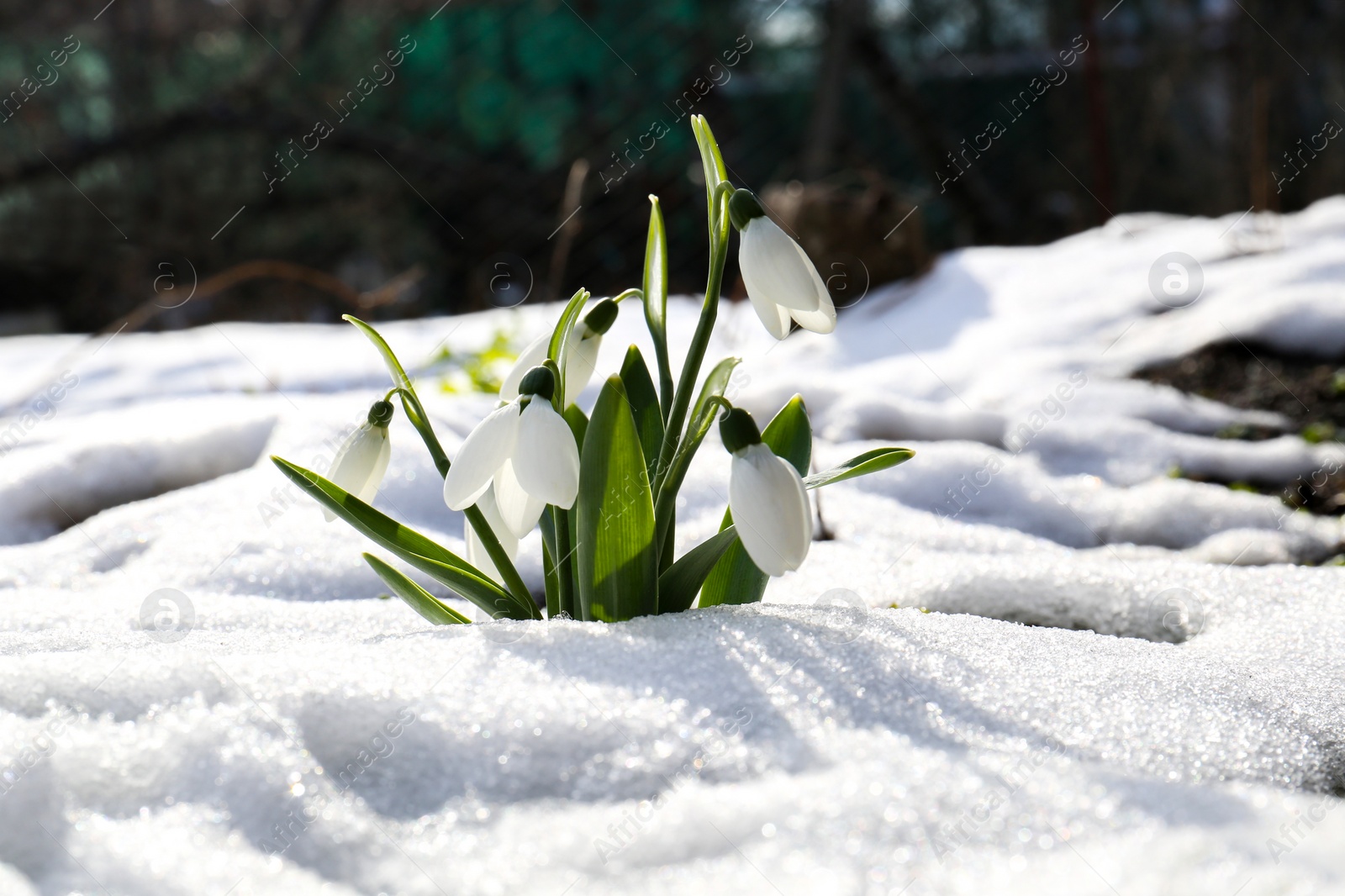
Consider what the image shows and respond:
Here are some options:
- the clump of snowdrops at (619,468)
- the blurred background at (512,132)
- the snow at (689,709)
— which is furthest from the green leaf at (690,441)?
the blurred background at (512,132)

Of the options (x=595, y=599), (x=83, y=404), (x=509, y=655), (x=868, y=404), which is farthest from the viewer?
(x=83, y=404)

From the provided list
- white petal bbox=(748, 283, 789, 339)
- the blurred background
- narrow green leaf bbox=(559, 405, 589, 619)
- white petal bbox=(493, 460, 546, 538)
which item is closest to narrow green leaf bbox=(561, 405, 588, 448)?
narrow green leaf bbox=(559, 405, 589, 619)

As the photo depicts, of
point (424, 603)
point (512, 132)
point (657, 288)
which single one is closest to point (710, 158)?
point (657, 288)

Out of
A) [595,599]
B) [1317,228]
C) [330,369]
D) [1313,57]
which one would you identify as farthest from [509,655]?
[1313,57]

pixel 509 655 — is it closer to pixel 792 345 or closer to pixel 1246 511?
pixel 1246 511

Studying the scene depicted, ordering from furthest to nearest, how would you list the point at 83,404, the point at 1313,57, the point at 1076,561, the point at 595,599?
the point at 1313,57 < the point at 83,404 < the point at 1076,561 < the point at 595,599

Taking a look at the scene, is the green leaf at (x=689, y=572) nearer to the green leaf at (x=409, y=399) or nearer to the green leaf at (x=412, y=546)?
the green leaf at (x=412, y=546)

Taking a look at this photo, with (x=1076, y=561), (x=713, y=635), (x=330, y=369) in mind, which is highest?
(x=330, y=369)

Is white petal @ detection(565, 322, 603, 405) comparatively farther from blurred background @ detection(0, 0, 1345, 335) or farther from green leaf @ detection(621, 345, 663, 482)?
blurred background @ detection(0, 0, 1345, 335)
